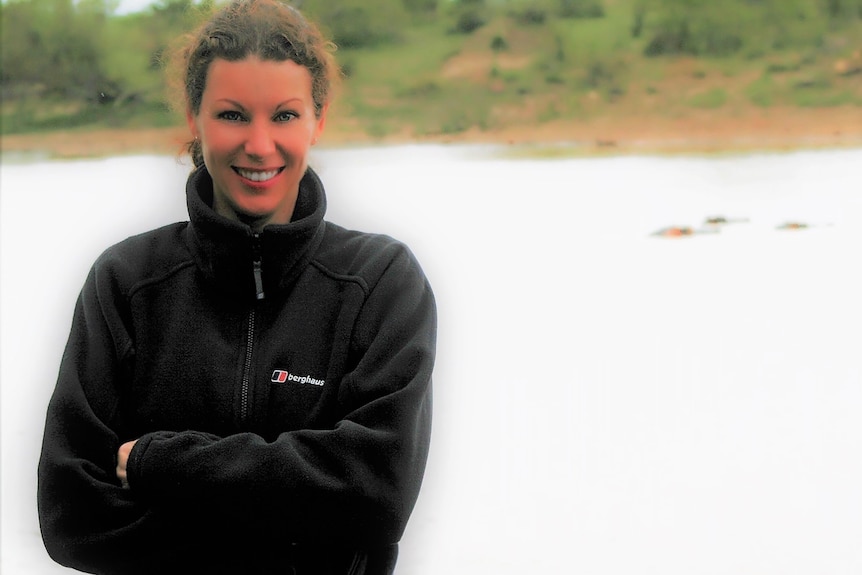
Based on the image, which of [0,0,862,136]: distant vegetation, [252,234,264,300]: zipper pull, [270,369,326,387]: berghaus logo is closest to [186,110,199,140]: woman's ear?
[252,234,264,300]: zipper pull

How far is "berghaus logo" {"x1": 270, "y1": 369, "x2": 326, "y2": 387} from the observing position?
878 mm

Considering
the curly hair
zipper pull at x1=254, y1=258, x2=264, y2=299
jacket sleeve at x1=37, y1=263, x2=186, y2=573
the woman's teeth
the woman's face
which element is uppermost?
the curly hair

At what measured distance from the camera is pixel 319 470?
2.77 feet

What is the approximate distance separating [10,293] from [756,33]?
1929mm

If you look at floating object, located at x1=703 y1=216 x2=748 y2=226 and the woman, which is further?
floating object, located at x1=703 y1=216 x2=748 y2=226

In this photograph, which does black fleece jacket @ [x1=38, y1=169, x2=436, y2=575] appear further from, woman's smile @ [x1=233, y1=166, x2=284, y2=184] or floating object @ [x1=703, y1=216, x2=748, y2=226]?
floating object @ [x1=703, y1=216, x2=748, y2=226]

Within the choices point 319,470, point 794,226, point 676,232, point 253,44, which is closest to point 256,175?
point 253,44

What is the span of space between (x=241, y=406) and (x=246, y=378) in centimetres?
Answer: 2

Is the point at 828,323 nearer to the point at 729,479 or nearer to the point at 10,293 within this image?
the point at 729,479

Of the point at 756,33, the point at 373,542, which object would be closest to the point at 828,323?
the point at 756,33

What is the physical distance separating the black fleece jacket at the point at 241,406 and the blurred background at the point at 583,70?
5.42 ft

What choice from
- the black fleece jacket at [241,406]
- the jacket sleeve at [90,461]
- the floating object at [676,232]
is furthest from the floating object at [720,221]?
the jacket sleeve at [90,461]

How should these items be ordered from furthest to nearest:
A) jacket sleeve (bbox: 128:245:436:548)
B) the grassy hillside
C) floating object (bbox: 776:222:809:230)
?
1. the grassy hillside
2. floating object (bbox: 776:222:809:230)
3. jacket sleeve (bbox: 128:245:436:548)

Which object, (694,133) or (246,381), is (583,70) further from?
(246,381)
